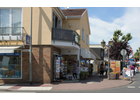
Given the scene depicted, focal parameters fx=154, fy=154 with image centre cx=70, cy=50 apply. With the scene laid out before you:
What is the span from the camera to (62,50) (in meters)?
16.0

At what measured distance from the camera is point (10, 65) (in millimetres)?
12453

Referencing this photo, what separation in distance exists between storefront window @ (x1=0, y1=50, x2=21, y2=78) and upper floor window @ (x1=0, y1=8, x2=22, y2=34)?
203 centimetres

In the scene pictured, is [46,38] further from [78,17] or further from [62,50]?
[78,17]

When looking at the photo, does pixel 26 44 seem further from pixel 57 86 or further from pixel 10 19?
pixel 57 86

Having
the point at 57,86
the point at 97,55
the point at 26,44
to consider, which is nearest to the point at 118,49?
the point at 97,55


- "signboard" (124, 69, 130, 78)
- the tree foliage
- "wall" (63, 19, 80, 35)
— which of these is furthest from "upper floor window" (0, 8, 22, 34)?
the tree foliage

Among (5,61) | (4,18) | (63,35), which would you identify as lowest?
(5,61)

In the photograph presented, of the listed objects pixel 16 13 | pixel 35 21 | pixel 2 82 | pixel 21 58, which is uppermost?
pixel 16 13

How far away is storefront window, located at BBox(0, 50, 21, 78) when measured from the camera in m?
12.4

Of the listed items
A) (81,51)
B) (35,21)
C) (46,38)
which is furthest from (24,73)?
(81,51)

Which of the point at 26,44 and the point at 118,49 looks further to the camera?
the point at 118,49

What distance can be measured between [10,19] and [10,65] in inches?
148

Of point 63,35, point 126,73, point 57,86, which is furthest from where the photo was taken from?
point 126,73

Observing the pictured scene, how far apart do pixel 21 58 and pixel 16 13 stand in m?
3.74
